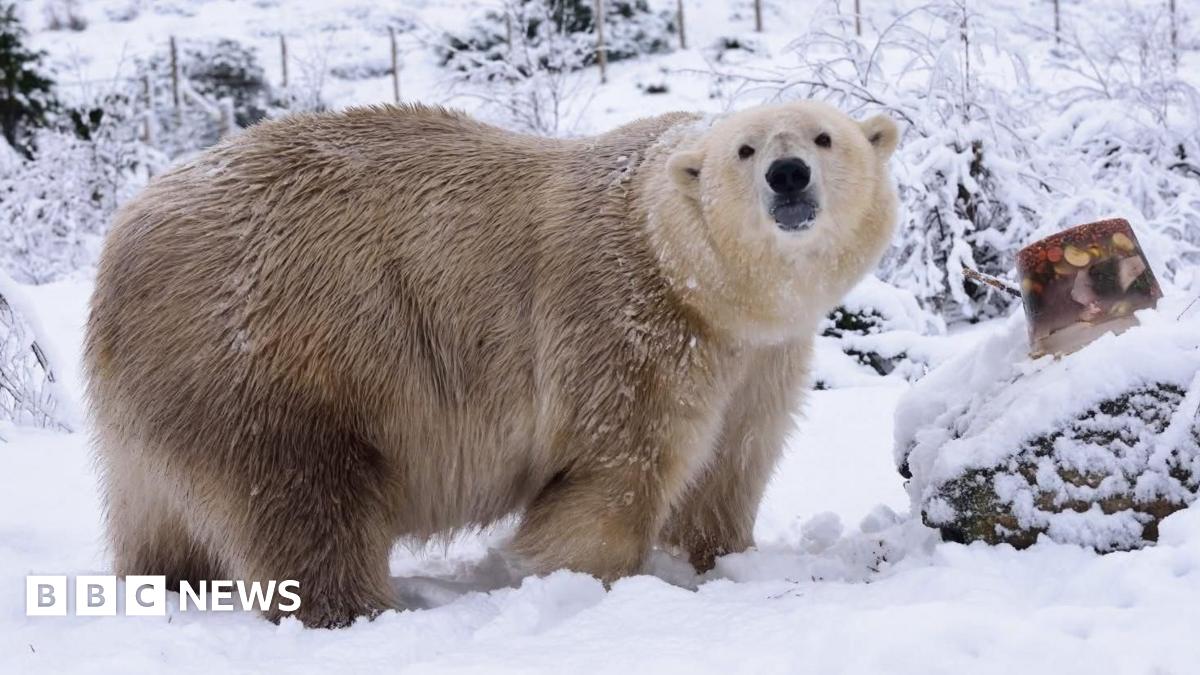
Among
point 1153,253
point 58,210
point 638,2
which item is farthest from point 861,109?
point 638,2

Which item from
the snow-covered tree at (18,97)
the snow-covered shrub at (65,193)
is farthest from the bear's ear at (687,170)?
the snow-covered tree at (18,97)

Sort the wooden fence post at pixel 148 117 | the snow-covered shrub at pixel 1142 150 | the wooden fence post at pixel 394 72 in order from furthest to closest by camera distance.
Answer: the wooden fence post at pixel 394 72 → the wooden fence post at pixel 148 117 → the snow-covered shrub at pixel 1142 150

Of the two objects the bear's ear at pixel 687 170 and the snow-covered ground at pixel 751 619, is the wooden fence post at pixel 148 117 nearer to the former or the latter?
the snow-covered ground at pixel 751 619

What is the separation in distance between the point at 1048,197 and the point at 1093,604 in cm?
633

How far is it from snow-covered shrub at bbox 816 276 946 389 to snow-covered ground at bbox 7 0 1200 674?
165 centimetres

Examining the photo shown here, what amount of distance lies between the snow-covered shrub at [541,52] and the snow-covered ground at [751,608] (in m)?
9.44

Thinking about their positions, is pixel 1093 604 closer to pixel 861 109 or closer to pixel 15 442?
pixel 15 442

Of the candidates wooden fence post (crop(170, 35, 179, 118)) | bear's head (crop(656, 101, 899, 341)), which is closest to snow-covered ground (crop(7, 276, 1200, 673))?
bear's head (crop(656, 101, 899, 341))

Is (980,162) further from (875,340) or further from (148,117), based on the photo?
(148,117)

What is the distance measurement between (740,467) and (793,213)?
96 centimetres

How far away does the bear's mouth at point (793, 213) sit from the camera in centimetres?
312

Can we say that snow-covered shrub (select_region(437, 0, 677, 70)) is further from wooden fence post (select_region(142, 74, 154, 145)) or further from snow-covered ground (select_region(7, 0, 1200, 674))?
snow-covered ground (select_region(7, 0, 1200, 674))

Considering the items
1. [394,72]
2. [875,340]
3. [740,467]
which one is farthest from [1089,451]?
[394,72]

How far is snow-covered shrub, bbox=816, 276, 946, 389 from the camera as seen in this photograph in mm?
6512
